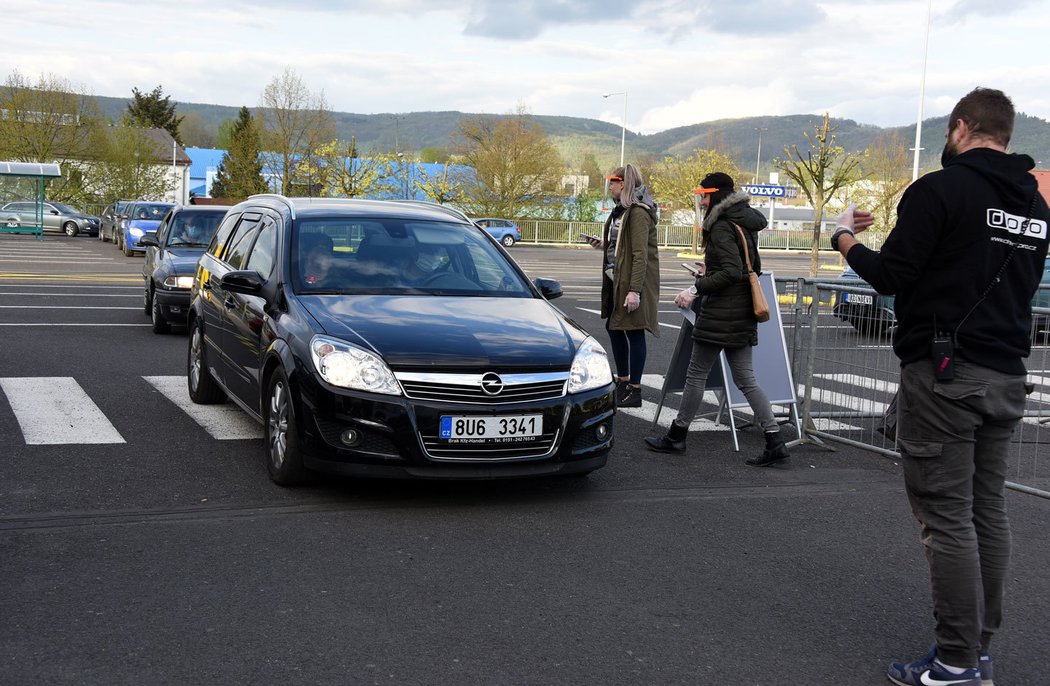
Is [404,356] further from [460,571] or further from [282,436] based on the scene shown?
[460,571]

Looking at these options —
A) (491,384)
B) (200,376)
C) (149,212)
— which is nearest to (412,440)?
(491,384)

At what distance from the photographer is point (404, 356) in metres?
5.73

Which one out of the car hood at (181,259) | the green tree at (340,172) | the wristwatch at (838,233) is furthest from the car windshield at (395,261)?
the green tree at (340,172)

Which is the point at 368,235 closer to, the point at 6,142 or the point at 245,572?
the point at 245,572

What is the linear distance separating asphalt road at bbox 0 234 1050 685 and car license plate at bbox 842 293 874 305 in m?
1.08

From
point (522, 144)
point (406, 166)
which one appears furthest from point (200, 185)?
point (522, 144)

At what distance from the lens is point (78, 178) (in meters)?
61.2

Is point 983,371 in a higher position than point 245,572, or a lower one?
higher

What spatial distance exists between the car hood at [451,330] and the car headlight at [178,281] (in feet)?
23.4

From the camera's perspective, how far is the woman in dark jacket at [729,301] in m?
7.26

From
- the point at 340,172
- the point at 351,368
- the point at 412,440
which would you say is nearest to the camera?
the point at 412,440

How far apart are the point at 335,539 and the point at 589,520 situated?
1338mm

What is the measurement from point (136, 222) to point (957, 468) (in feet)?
114

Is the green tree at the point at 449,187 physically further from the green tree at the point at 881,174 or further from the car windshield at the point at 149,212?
the car windshield at the point at 149,212
